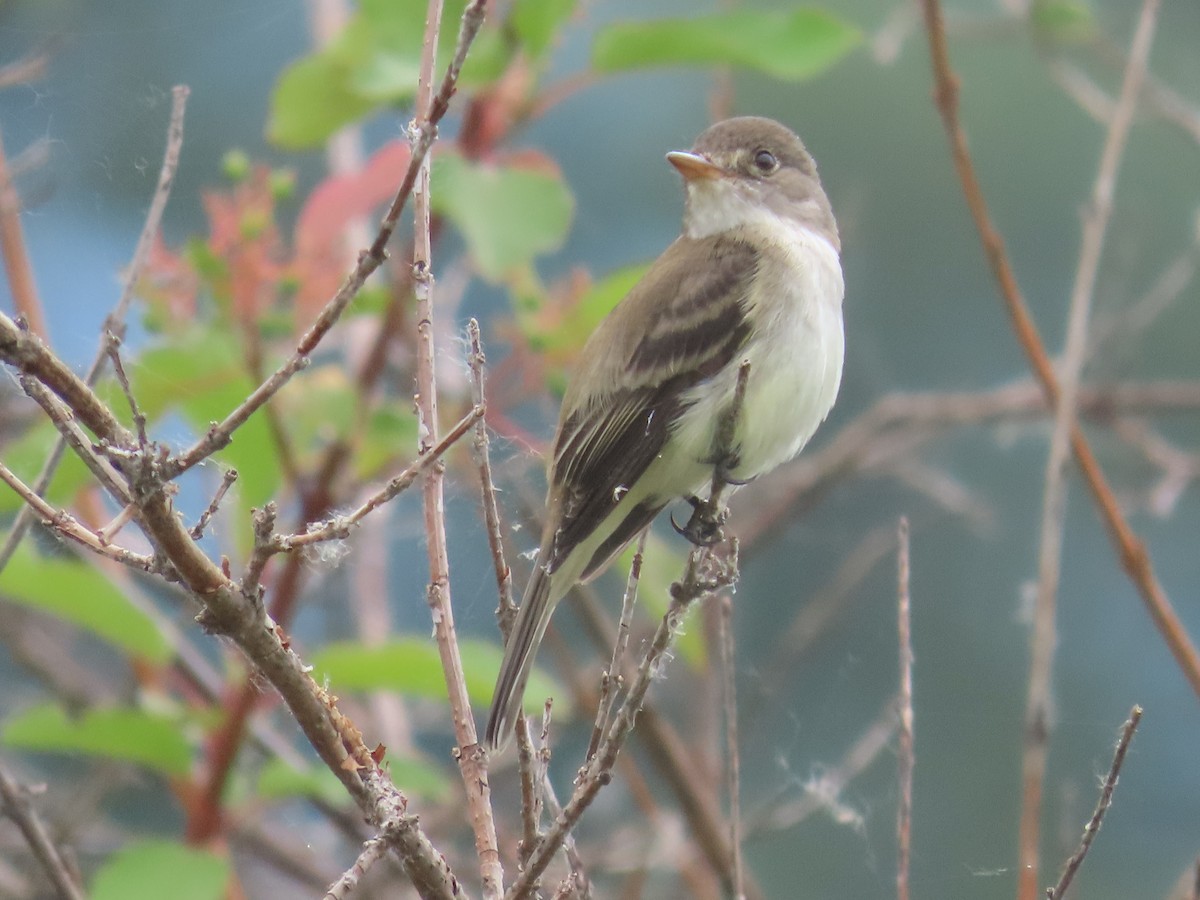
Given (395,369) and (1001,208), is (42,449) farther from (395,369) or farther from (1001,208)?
(1001,208)

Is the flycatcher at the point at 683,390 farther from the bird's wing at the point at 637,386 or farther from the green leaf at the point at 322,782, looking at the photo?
the green leaf at the point at 322,782

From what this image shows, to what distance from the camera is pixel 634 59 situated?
8.71ft

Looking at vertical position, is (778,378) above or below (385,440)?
below

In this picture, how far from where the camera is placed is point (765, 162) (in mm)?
2924

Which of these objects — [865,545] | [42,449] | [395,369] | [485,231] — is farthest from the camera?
[865,545]

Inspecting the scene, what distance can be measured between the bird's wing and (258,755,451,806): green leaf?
1.51 feet

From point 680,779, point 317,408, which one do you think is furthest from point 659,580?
point 317,408

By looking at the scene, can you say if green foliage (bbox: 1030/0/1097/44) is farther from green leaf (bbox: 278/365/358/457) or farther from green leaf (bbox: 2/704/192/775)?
green leaf (bbox: 2/704/192/775)

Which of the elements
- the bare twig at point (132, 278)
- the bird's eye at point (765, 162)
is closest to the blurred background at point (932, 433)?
the bird's eye at point (765, 162)

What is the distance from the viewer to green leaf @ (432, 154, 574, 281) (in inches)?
96.7

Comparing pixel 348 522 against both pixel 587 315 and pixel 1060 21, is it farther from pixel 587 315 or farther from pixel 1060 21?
pixel 1060 21

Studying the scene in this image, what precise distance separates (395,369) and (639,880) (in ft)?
4.17

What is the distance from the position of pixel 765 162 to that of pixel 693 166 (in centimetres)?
33

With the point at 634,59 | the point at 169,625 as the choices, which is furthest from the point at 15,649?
the point at 634,59
